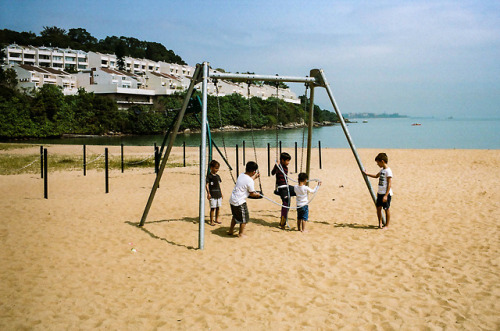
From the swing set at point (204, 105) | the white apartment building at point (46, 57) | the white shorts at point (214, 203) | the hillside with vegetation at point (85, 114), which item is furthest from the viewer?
the white apartment building at point (46, 57)

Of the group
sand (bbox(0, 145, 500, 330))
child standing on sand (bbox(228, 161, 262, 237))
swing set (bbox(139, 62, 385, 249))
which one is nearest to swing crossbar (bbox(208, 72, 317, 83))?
swing set (bbox(139, 62, 385, 249))

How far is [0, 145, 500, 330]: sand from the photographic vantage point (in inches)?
169

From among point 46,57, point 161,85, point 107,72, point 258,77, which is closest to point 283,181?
point 258,77

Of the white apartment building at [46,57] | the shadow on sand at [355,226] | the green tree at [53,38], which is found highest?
the green tree at [53,38]

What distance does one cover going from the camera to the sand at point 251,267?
4.30 m

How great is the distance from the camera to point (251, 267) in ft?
19.1

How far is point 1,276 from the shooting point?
5.31m

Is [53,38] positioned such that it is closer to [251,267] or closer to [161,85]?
[161,85]

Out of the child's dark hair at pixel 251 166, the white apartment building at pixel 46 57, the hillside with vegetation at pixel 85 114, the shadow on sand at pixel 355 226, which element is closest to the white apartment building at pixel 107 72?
the white apartment building at pixel 46 57

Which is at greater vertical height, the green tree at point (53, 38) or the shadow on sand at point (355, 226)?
the green tree at point (53, 38)

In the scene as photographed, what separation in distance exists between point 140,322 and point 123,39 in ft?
532

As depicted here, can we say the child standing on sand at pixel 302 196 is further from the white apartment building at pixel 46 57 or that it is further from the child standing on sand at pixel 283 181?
the white apartment building at pixel 46 57

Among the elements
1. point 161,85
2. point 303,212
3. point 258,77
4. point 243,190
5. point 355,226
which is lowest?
point 355,226

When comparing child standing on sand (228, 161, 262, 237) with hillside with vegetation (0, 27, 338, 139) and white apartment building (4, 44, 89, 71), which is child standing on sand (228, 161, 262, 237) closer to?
hillside with vegetation (0, 27, 338, 139)
